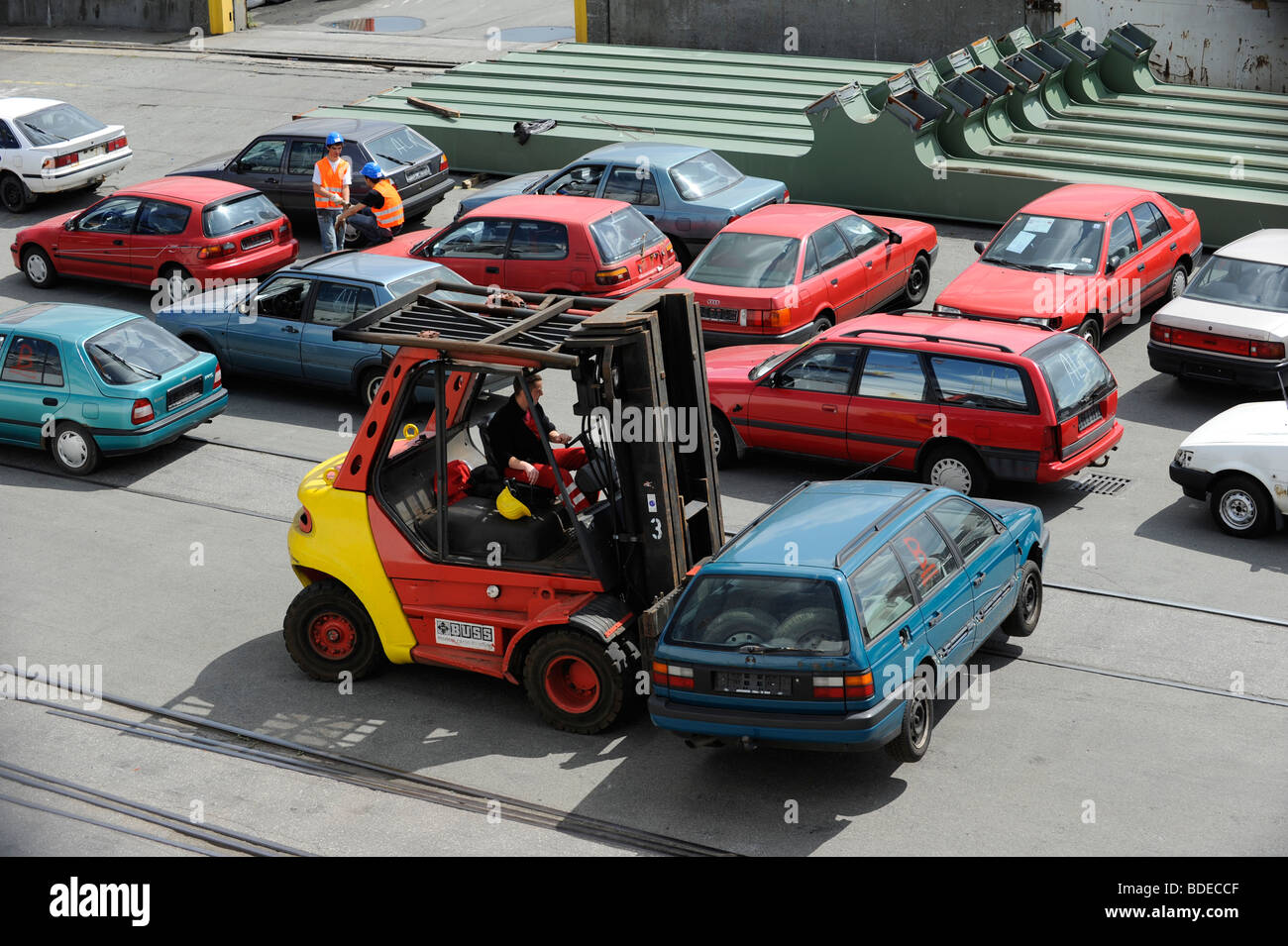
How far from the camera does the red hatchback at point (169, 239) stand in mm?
18250

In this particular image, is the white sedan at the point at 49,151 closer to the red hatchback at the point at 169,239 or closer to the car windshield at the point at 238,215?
the red hatchback at the point at 169,239

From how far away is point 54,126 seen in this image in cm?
2248

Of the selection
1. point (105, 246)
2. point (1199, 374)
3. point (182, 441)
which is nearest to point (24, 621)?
point (182, 441)

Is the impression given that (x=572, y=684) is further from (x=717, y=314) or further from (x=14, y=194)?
(x=14, y=194)

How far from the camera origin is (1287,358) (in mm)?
14555

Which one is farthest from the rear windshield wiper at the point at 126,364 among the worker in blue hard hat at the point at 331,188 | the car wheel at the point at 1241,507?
the car wheel at the point at 1241,507

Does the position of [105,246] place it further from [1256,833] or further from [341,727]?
[1256,833]

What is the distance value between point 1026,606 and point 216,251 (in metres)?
11.5

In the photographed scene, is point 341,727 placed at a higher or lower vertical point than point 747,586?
lower

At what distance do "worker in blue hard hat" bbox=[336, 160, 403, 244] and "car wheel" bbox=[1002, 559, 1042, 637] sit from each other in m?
11.2

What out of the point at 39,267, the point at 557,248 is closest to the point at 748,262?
the point at 557,248

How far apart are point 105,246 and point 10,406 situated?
188 inches

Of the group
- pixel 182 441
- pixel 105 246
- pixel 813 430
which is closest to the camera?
pixel 813 430

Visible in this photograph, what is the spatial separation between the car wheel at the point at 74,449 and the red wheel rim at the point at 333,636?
5.08 meters
